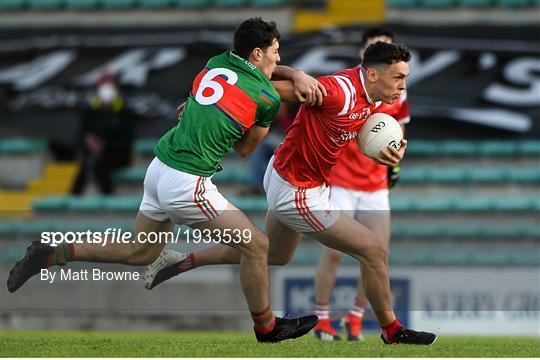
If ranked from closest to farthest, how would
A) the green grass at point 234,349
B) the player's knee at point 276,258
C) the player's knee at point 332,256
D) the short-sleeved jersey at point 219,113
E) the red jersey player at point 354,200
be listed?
the green grass at point 234,349 < the short-sleeved jersey at point 219,113 < the player's knee at point 276,258 < the red jersey player at point 354,200 < the player's knee at point 332,256

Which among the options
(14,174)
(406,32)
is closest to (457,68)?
(406,32)

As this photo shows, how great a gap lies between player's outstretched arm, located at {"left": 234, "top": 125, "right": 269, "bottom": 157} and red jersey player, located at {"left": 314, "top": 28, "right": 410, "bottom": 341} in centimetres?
181

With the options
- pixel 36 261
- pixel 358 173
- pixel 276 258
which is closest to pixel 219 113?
pixel 276 258

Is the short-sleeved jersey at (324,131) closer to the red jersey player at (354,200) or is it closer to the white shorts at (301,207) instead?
the white shorts at (301,207)

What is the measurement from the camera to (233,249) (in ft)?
25.2

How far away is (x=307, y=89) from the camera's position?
23.5 feet

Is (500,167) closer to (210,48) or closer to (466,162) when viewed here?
(466,162)

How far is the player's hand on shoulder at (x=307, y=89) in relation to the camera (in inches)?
282

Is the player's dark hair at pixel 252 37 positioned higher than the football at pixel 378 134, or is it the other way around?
the player's dark hair at pixel 252 37

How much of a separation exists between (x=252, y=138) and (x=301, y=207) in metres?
0.56

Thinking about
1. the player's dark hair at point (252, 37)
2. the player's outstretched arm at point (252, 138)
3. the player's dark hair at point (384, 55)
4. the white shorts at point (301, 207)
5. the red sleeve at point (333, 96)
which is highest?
the player's dark hair at point (252, 37)

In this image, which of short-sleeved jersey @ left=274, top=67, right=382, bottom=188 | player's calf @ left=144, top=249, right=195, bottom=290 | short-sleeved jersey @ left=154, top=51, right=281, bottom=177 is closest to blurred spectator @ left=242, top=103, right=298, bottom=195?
player's calf @ left=144, top=249, right=195, bottom=290

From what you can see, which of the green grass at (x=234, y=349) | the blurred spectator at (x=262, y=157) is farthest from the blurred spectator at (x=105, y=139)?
the green grass at (x=234, y=349)

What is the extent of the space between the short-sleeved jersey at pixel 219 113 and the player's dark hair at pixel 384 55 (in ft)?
2.28
